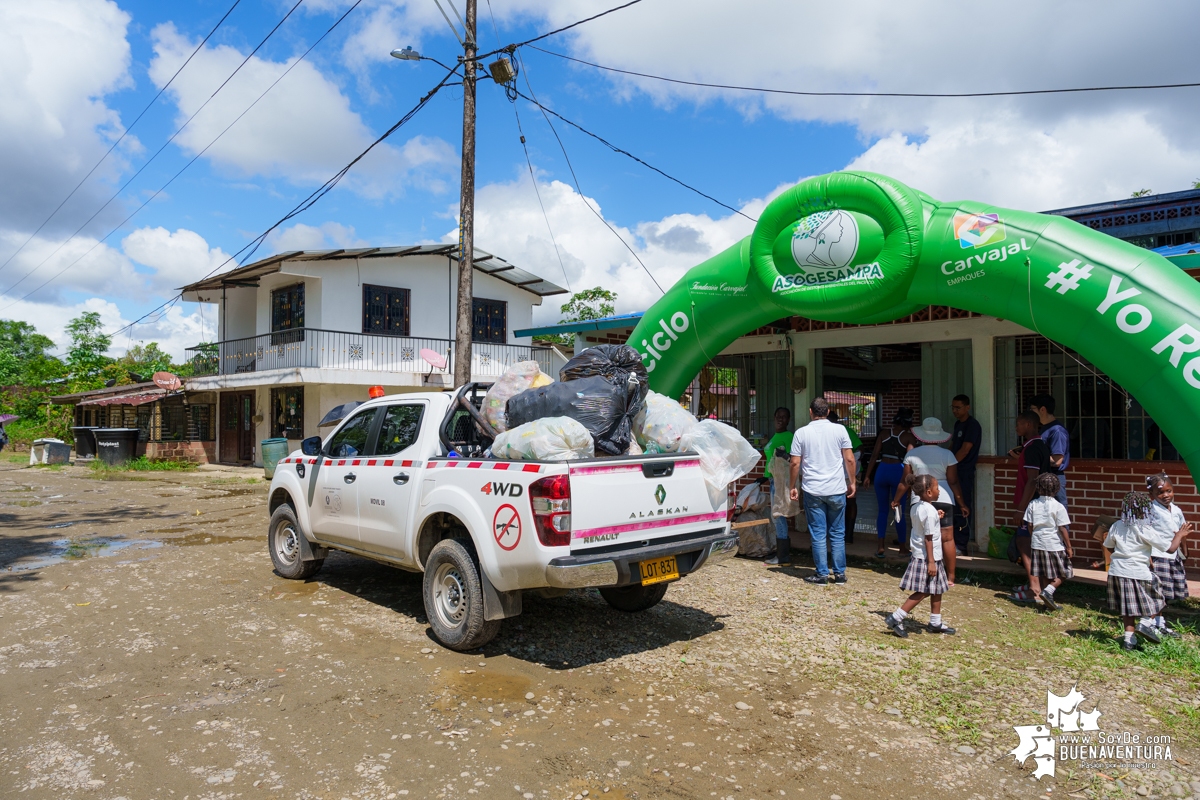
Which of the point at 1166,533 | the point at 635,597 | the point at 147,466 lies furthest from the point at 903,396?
the point at 147,466

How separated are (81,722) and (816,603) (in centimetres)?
527

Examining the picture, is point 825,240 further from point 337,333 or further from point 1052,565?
point 337,333

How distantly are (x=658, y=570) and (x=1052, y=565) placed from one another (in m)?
3.50

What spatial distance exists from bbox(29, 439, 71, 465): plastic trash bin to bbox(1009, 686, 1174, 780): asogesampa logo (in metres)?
27.2

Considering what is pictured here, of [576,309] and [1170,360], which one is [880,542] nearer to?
[1170,360]

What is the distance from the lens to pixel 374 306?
21.6 m

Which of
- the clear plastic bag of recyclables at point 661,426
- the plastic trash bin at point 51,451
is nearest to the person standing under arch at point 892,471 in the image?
the clear plastic bag of recyclables at point 661,426

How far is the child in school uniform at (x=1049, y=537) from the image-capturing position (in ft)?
19.4

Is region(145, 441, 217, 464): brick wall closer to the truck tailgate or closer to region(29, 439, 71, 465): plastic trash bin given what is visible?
region(29, 439, 71, 465): plastic trash bin

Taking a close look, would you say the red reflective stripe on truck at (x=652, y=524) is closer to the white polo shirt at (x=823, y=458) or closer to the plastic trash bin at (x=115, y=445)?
the white polo shirt at (x=823, y=458)

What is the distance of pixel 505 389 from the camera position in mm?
5609

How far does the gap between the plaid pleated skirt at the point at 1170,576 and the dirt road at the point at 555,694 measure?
0.36 meters

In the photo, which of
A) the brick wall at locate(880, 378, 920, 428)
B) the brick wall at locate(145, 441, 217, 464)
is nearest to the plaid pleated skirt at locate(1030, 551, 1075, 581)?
the brick wall at locate(880, 378, 920, 428)

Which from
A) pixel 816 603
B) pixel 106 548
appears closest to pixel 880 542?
pixel 816 603
